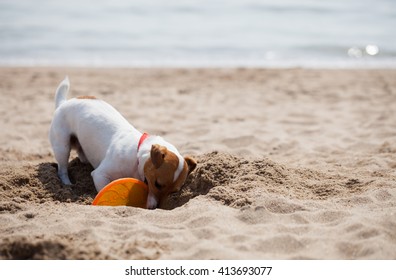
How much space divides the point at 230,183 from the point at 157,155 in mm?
697

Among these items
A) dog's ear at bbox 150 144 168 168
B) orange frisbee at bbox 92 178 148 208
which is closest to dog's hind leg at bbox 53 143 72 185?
orange frisbee at bbox 92 178 148 208

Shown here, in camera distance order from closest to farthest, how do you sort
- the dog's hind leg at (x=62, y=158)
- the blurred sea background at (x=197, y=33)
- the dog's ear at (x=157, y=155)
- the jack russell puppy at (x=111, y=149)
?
1. the dog's ear at (x=157, y=155)
2. the jack russell puppy at (x=111, y=149)
3. the dog's hind leg at (x=62, y=158)
4. the blurred sea background at (x=197, y=33)

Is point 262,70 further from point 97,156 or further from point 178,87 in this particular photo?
point 97,156

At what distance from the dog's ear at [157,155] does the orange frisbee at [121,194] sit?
0.90ft

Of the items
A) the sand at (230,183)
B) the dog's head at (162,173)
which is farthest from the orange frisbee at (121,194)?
the sand at (230,183)

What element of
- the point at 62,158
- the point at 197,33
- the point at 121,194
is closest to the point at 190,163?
the point at 121,194

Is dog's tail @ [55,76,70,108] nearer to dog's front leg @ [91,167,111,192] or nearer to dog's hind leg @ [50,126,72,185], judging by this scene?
dog's hind leg @ [50,126,72,185]

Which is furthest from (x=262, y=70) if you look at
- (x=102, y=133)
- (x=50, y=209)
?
(x=50, y=209)

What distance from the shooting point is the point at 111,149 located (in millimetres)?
4715

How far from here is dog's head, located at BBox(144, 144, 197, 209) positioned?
4125 millimetres

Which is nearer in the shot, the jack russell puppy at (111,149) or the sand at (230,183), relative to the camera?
the sand at (230,183)

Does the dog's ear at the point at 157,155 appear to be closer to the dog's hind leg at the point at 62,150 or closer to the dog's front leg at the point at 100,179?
the dog's front leg at the point at 100,179

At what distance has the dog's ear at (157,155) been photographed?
13.4 ft

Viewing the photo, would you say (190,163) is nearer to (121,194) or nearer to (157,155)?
(157,155)
